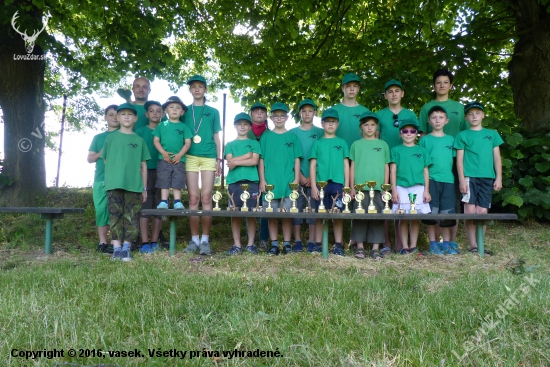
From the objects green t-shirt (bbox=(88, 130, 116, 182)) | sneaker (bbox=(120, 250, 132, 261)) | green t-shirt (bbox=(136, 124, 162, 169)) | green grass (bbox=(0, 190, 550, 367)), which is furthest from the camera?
green t-shirt (bbox=(136, 124, 162, 169))

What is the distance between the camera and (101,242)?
6059 millimetres

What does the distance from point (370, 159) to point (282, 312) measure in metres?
3.27

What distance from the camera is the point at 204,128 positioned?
5.84 metres

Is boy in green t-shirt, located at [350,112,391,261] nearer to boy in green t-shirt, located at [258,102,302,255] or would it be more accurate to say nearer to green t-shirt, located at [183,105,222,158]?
boy in green t-shirt, located at [258,102,302,255]

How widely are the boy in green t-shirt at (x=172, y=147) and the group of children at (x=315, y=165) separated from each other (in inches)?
0.5

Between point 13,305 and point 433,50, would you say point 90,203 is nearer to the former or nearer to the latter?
point 13,305

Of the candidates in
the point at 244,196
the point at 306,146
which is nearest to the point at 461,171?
the point at 306,146

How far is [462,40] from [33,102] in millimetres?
8267

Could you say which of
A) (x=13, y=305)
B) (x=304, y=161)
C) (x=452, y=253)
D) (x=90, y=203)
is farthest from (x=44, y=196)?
(x=452, y=253)

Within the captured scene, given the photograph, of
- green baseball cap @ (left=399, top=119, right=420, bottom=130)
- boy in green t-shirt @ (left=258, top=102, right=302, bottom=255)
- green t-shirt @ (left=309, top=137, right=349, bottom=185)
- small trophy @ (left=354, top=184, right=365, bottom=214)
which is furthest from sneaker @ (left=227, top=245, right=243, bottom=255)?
green baseball cap @ (left=399, top=119, right=420, bottom=130)

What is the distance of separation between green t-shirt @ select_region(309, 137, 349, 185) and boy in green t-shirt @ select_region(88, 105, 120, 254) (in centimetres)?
281

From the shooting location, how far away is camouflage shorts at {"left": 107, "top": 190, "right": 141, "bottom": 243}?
5.32m

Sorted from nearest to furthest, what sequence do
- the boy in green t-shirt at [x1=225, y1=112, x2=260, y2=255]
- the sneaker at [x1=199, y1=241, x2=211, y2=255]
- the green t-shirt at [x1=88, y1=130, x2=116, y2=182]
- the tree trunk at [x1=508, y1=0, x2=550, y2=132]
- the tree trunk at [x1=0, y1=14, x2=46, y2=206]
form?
the sneaker at [x1=199, y1=241, x2=211, y2=255] → the boy in green t-shirt at [x1=225, y1=112, x2=260, y2=255] → the green t-shirt at [x1=88, y1=130, x2=116, y2=182] → the tree trunk at [x1=508, y1=0, x2=550, y2=132] → the tree trunk at [x1=0, y1=14, x2=46, y2=206]

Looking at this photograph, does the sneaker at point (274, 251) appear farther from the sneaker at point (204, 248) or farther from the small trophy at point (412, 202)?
the small trophy at point (412, 202)
